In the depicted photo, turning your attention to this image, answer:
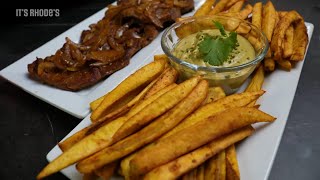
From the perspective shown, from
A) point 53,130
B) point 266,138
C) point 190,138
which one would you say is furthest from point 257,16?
point 53,130

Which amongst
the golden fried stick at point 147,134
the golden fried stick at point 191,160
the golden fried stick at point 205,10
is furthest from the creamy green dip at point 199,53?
the golden fried stick at point 191,160

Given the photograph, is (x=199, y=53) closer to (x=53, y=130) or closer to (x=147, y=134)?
(x=147, y=134)

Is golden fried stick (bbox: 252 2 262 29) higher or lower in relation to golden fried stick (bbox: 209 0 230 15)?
higher

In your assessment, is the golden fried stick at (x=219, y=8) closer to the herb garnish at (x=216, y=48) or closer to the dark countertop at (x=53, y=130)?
the herb garnish at (x=216, y=48)

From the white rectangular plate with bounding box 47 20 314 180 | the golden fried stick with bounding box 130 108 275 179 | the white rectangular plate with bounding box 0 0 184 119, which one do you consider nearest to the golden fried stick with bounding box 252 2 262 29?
the white rectangular plate with bounding box 47 20 314 180

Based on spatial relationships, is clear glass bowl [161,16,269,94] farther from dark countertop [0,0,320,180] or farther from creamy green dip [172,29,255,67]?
dark countertop [0,0,320,180]

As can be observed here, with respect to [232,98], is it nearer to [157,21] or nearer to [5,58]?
[157,21]

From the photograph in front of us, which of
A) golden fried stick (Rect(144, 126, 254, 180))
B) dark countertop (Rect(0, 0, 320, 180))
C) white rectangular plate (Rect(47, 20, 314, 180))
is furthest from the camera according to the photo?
dark countertop (Rect(0, 0, 320, 180))
